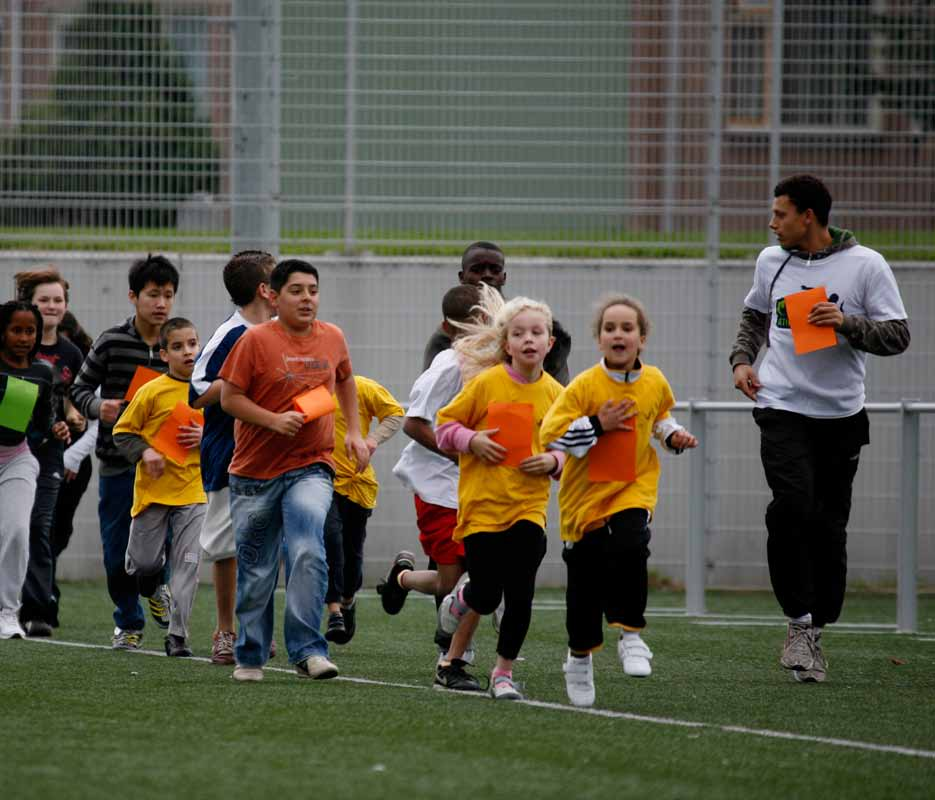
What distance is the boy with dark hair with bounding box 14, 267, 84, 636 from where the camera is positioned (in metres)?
8.88

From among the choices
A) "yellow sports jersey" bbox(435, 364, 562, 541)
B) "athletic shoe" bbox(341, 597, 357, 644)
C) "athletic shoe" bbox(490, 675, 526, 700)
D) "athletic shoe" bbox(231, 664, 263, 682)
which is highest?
"yellow sports jersey" bbox(435, 364, 562, 541)

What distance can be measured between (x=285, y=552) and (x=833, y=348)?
2.45m

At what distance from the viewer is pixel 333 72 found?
12.2 m

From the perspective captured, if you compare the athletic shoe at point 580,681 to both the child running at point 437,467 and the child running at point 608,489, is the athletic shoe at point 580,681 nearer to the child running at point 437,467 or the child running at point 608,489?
the child running at point 608,489

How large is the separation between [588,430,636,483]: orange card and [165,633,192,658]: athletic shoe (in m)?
2.45

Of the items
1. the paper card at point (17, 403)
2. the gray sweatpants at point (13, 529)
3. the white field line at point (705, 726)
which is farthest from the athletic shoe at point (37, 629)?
the white field line at point (705, 726)

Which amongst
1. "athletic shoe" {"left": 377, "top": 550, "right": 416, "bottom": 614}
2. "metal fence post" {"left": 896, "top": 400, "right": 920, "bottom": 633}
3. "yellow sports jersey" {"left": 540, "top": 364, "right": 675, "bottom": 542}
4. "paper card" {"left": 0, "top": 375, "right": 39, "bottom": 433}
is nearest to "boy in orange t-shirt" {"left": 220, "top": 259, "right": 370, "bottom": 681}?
"yellow sports jersey" {"left": 540, "top": 364, "right": 675, "bottom": 542}

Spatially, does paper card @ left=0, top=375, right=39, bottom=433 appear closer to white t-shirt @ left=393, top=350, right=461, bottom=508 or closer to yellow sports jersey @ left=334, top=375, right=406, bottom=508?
yellow sports jersey @ left=334, top=375, right=406, bottom=508

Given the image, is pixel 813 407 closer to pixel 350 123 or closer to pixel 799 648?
pixel 799 648

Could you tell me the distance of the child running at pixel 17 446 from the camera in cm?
844

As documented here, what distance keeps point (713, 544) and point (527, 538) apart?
6.18 metres

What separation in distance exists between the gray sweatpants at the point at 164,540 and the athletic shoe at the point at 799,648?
8.88ft

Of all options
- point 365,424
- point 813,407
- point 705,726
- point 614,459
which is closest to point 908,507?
point 813,407

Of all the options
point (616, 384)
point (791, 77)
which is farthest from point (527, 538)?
point (791, 77)
